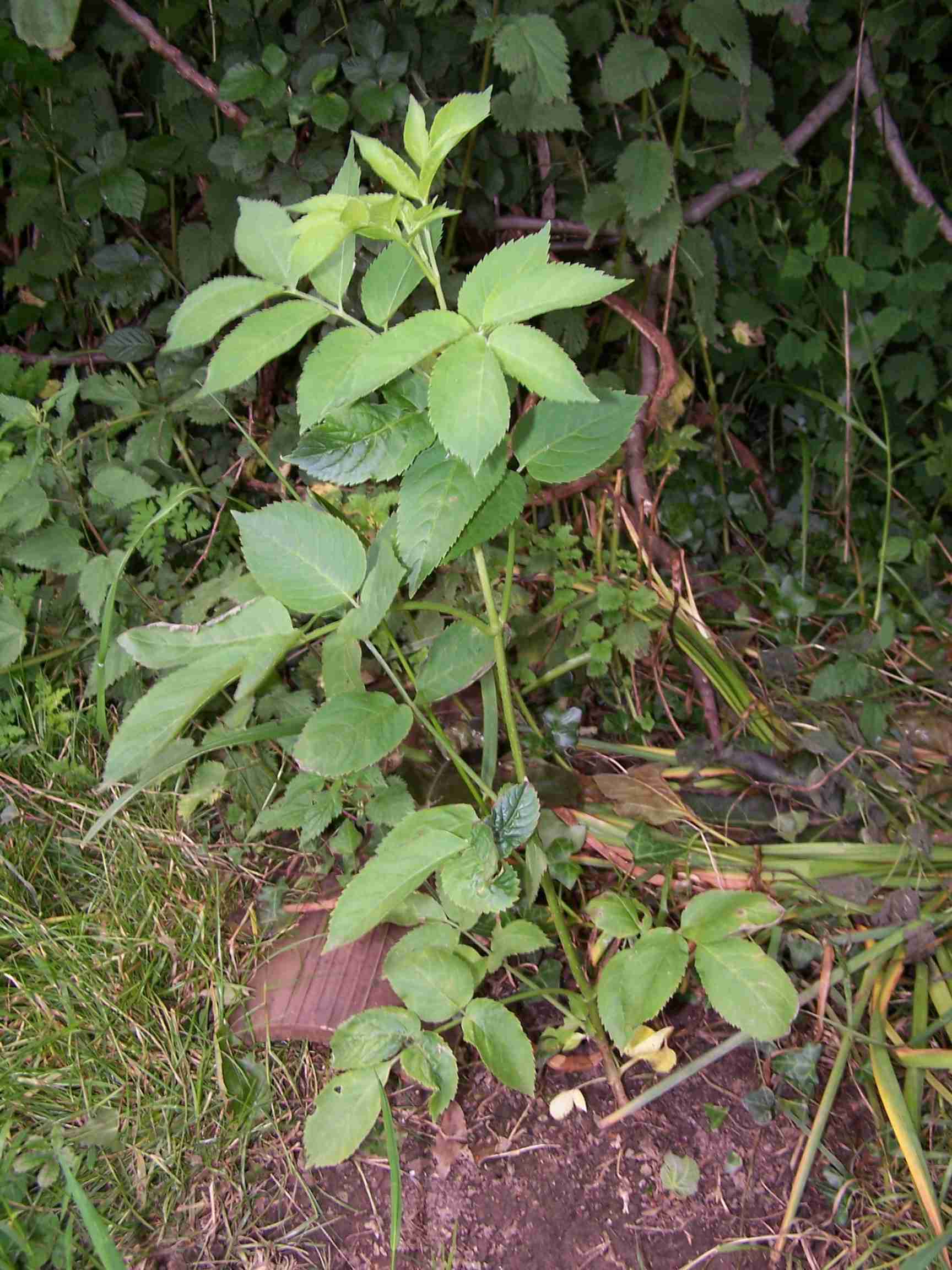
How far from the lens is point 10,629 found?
5.13ft

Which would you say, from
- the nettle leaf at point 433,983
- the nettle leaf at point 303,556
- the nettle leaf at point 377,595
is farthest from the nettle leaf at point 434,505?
the nettle leaf at point 433,983

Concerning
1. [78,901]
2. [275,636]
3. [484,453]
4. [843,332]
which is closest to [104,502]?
[78,901]

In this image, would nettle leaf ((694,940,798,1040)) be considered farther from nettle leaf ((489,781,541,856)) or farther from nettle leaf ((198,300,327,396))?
nettle leaf ((198,300,327,396))

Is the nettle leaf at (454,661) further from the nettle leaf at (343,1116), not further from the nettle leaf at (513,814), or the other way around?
the nettle leaf at (343,1116)

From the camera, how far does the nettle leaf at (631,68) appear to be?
167 centimetres

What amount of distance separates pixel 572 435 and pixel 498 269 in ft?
0.70

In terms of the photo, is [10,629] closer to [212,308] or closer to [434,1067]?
[212,308]

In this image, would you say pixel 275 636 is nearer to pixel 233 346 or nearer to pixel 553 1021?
pixel 233 346

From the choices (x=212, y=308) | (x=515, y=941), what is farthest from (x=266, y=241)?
(x=515, y=941)

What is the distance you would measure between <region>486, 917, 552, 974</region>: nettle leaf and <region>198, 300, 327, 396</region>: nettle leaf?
709mm

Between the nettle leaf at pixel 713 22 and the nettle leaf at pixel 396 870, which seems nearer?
the nettle leaf at pixel 396 870

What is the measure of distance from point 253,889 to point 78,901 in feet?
0.90

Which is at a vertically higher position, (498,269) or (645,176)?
(498,269)

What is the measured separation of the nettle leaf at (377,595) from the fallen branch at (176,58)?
119 cm
